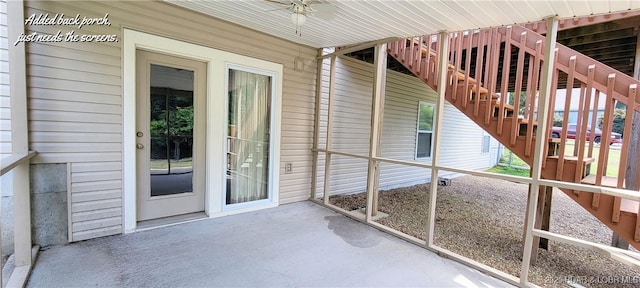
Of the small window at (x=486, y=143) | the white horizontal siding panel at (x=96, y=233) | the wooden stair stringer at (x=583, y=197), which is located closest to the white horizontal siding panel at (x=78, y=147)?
the white horizontal siding panel at (x=96, y=233)

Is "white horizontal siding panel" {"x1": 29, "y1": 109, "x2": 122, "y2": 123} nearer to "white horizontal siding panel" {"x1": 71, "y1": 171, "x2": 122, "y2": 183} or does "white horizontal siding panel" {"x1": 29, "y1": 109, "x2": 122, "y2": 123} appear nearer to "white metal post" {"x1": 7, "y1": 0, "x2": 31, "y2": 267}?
"white metal post" {"x1": 7, "y1": 0, "x2": 31, "y2": 267}

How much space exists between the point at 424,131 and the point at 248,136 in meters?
4.83

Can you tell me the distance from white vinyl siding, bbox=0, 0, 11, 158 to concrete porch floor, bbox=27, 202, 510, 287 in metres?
1.08

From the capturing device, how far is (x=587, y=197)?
284 cm

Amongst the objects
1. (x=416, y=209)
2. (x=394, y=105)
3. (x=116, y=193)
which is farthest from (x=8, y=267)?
(x=394, y=105)

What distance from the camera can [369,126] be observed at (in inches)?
227

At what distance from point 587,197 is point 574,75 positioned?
1.27 meters

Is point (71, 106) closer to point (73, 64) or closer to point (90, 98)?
point (90, 98)

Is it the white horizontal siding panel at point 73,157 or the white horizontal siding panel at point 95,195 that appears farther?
the white horizontal siding panel at point 95,195

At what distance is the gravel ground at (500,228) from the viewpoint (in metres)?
2.99

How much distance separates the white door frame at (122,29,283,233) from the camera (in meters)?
3.02

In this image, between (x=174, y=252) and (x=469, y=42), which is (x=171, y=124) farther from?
(x=469, y=42)

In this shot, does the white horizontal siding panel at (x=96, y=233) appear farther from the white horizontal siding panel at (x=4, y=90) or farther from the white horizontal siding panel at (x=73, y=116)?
the white horizontal siding panel at (x=4, y=90)

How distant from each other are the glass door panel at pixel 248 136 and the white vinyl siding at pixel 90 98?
2.39 feet
